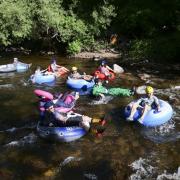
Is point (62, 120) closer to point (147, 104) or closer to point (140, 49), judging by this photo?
point (147, 104)

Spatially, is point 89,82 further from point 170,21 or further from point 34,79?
point 170,21

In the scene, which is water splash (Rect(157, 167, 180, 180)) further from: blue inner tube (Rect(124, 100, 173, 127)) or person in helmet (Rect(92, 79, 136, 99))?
person in helmet (Rect(92, 79, 136, 99))

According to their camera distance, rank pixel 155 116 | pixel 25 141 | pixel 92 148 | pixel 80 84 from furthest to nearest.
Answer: pixel 80 84 < pixel 155 116 < pixel 25 141 < pixel 92 148

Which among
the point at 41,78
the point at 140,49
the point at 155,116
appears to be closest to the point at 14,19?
the point at 41,78

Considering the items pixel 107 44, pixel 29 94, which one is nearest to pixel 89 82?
pixel 29 94

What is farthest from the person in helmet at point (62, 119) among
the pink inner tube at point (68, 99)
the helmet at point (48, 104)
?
the pink inner tube at point (68, 99)

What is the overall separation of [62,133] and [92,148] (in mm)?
1044

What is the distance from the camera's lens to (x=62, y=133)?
1194 cm

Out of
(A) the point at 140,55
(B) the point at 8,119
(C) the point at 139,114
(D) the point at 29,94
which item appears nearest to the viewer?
(C) the point at 139,114

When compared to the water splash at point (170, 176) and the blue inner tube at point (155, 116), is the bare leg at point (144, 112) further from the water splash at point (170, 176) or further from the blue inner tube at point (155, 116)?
the water splash at point (170, 176)

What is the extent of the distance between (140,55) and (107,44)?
3497mm

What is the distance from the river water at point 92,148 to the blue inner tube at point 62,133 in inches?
7.3

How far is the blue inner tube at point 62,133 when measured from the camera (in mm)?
11953

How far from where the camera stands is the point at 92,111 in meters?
14.8
